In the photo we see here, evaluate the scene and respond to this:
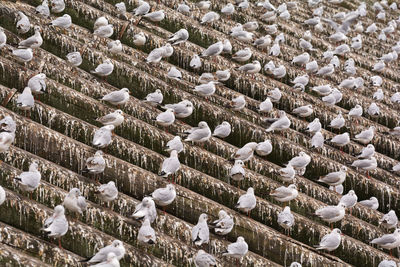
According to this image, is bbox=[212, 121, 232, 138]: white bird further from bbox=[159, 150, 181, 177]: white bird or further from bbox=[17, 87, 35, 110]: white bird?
bbox=[17, 87, 35, 110]: white bird

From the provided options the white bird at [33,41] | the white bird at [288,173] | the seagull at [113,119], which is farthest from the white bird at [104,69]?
the white bird at [288,173]

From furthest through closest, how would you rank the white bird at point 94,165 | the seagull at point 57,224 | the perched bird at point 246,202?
the perched bird at point 246,202 < the white bird at point 94,165 < the seagull at point 57,224

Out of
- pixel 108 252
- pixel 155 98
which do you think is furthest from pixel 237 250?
pixel 155 98

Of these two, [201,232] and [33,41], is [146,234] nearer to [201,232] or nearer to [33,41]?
[201,232]

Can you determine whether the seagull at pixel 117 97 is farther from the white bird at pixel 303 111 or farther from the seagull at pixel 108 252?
the white bird at pixel 303 111

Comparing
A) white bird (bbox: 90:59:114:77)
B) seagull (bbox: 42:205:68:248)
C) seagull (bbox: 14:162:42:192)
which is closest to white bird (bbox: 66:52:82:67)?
white bird (bbox: 90:59:114:77)

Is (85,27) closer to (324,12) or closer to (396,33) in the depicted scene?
(324,12)
